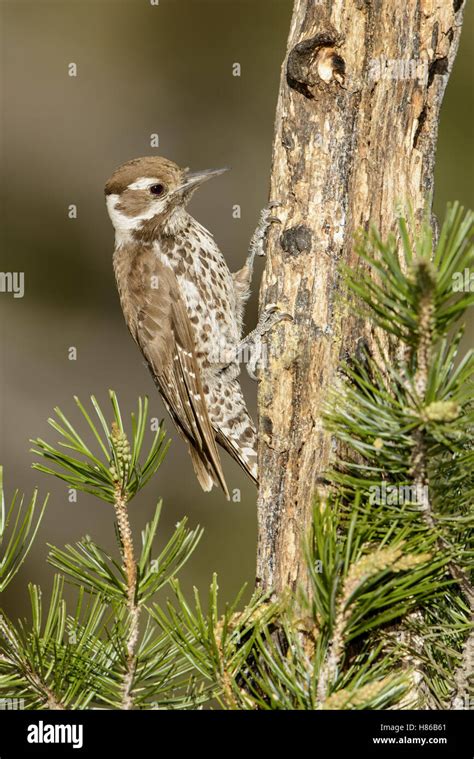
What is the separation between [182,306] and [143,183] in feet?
1.64

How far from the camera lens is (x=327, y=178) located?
2025mm

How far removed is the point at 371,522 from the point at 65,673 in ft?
2.24

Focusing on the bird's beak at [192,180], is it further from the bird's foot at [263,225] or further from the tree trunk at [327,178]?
the tree trunk at [327,178]

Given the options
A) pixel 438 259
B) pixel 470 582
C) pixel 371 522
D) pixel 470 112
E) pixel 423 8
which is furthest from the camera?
pixel 470 112

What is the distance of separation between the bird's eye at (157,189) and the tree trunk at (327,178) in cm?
119

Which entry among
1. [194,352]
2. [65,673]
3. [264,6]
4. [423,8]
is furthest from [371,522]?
[264,6]

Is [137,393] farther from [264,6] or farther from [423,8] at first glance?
[423,8]

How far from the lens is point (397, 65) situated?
1.95 metres

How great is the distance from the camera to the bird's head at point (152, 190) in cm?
322

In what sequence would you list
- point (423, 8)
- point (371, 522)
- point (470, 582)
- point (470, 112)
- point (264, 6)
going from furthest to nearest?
1. point (264, 6)
2. point (470, 112)
3. point (423, 8)
4. point (470, 582)
5. point (371, 522)

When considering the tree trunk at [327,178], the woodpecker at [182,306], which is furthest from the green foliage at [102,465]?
the woodpecker at [182,306]

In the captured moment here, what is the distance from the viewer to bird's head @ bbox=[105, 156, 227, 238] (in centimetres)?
322

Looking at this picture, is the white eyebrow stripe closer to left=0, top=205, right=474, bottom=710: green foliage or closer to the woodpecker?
the woodpecker

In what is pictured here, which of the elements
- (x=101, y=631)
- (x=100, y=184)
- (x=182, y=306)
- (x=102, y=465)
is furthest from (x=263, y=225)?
(x=100, y=184)
